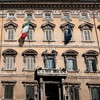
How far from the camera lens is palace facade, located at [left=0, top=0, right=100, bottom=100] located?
34.9 meters

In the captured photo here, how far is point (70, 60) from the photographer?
37.2m

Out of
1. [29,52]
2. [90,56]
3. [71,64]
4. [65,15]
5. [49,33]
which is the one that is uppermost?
[65,15]

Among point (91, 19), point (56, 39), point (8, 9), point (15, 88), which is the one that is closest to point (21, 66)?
point (15, 88)

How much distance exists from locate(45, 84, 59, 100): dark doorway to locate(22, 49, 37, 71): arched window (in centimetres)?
301

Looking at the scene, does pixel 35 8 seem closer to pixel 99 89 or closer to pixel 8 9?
pixel 8 9

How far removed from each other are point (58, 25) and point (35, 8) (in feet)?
13.4

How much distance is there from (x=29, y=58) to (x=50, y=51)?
9.07 feet

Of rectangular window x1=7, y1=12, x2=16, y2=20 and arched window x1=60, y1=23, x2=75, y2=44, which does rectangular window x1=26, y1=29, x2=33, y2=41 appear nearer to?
rectangular window x1=7, y1=12, x2=16, y2=20

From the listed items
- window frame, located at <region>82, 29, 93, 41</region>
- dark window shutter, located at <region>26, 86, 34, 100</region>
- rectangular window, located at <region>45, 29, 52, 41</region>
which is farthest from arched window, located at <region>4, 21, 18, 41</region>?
window frame, located at <region>82, 29, 93, 41</region>

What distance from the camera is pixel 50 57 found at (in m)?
37.1

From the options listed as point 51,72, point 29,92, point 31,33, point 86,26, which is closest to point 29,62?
point 51,72

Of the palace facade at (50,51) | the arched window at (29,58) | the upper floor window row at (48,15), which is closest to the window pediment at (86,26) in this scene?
the palace facade at (50,51)

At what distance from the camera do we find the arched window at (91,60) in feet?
121

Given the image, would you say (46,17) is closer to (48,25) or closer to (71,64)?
(48,25)
